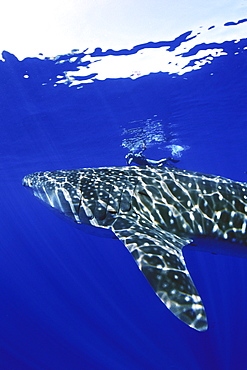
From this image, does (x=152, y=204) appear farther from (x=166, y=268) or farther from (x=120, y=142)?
(x=120, y=142)

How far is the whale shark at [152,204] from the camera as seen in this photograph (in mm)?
3908

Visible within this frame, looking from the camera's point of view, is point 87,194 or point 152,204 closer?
point 152,204

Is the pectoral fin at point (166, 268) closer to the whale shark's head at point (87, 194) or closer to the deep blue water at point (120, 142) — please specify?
the whale shark's head at point (87, 194)

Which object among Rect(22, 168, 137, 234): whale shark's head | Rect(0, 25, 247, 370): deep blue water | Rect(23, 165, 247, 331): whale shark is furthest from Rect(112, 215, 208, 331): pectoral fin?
Rect(0, 25, 247, 370): deep blue water

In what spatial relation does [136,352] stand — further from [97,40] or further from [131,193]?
[97,40]

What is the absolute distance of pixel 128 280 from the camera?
33969 millimetres

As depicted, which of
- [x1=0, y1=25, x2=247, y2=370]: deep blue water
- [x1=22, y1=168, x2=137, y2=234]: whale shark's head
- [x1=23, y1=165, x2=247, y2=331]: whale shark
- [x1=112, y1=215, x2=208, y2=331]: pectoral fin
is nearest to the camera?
[x1=112, y1=215, x2=208, y2=331]: pectoral fin

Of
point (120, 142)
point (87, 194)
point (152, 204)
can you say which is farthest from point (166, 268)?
point (120, 142)

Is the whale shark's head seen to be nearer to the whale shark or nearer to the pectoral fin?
the whale shark

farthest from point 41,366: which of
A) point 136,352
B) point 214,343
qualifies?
point 214,343

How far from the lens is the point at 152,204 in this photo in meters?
4.32

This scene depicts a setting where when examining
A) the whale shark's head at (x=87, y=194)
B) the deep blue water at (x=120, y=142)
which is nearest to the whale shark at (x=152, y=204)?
the whale shark's head at (x=87, y=194)

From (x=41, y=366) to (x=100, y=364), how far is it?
11.9 ft

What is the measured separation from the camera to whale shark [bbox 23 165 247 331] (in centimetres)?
391
